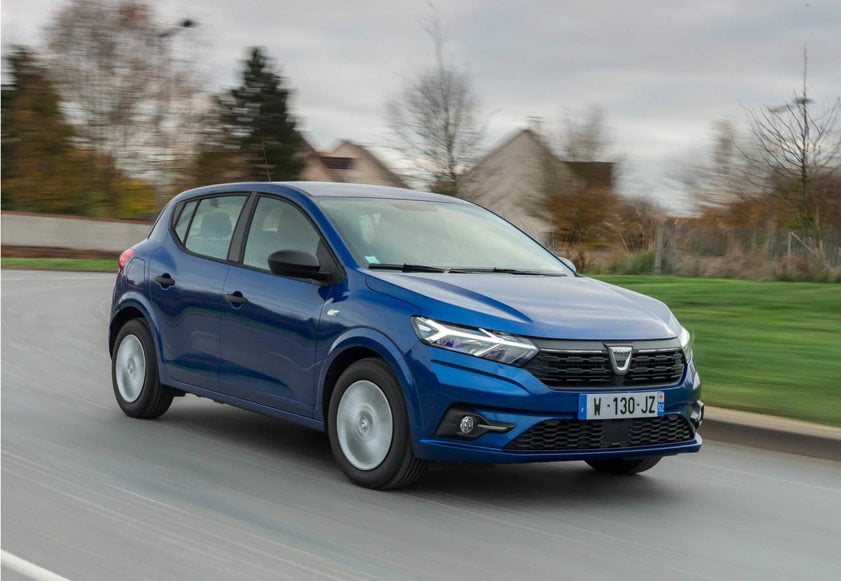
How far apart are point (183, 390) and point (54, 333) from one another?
22.1ft

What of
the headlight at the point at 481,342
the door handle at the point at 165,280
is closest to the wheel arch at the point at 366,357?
the headlight at the point at 481,342

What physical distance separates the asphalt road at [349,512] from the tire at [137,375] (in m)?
0.13

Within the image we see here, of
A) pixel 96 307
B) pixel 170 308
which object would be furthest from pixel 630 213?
pixel 170 308

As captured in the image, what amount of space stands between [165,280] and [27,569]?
3617mm

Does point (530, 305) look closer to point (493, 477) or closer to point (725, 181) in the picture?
point (493, 477)

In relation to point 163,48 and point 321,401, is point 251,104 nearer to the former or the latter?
point 163,48

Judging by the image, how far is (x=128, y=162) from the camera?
145 feet

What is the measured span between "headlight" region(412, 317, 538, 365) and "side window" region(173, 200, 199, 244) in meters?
2.84

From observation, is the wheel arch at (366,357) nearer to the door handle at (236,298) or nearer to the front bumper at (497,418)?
the front bumper at (497,418)

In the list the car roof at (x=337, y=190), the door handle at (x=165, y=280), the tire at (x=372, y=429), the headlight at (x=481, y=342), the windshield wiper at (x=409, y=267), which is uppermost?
the car roof at (x=337, y=190)

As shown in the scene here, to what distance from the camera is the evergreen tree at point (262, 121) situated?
47.1 metres

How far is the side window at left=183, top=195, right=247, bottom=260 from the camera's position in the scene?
7.84 metres

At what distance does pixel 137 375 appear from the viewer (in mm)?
8555

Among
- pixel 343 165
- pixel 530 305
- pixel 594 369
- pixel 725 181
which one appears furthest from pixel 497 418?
pixel 343 165
